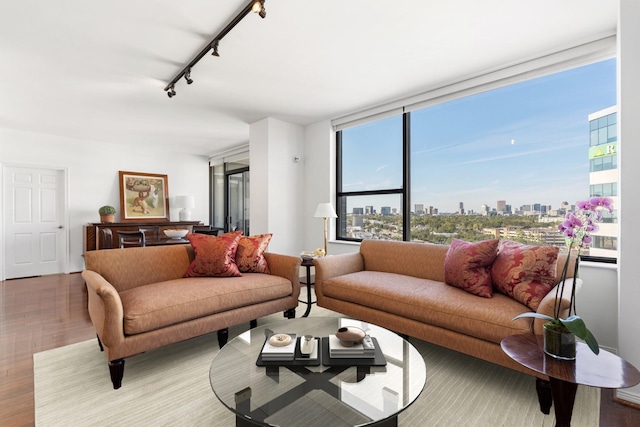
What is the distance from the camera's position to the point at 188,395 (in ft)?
5.79

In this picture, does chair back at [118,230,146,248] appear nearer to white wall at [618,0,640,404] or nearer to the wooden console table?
the wooden console table

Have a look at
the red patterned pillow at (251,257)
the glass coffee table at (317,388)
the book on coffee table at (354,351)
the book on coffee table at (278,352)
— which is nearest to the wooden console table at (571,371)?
the glass coffee table at (317,388)

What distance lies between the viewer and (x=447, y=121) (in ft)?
11.6

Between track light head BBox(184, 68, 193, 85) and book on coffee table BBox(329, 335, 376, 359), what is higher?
track light head BBox(184, 68, 193, 85)

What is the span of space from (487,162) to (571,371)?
2.43 metres

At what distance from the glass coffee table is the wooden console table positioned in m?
0.47

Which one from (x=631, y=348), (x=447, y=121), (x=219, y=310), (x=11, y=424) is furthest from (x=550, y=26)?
(x=11, y=424)

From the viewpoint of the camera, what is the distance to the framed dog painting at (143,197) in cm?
582

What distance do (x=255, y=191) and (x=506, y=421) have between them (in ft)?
12.8

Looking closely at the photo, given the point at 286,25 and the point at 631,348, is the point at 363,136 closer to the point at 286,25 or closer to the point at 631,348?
the point at 286,25

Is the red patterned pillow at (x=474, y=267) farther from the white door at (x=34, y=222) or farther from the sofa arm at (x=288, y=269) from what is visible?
the white door at (x=34, y=222)

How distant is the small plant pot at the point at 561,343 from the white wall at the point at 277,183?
3539 millimetres

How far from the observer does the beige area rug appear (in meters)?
1.56

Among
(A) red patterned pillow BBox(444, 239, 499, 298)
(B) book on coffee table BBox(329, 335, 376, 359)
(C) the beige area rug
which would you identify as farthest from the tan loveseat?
(A) red patterned pillow BBox(444, 239, 499, 298)
